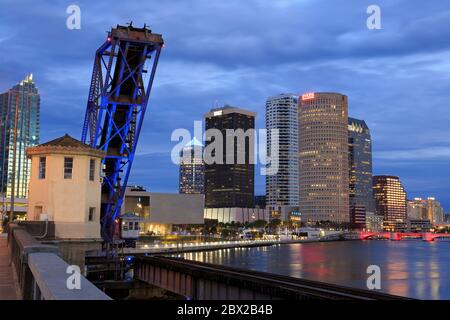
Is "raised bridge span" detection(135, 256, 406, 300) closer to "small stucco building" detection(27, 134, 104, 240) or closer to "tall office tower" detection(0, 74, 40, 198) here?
"small stucco building" detection(27, 134, 104, 240)

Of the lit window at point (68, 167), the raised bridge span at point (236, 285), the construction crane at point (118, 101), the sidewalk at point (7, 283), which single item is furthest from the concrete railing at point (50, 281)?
the construction crane at point (118, 101)

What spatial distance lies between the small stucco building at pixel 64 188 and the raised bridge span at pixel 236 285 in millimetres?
6337

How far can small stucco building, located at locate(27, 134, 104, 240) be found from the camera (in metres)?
24.7

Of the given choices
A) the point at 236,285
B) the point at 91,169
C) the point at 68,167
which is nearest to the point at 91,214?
the point at 91,169

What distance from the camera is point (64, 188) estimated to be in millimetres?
24922

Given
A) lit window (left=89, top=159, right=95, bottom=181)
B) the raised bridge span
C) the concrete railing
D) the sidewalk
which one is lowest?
the raised bridge span

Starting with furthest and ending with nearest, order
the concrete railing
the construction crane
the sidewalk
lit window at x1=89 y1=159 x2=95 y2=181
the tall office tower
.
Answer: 1. the tall office tower
2. the construction crane
3. lit window at x1=89 y1=159 x2=95 y2=181
4. the sidewalk
5. the concrete railing

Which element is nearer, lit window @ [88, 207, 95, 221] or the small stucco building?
the small stucco building

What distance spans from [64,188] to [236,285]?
30.1 ft

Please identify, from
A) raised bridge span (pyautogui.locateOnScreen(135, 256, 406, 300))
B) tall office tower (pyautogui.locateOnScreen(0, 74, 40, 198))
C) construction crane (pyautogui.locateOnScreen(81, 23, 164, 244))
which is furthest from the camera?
tall office tower (pyautogui.locateOnScreen(0, 74, 40, 198))

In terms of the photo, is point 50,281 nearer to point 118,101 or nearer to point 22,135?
point 118,101

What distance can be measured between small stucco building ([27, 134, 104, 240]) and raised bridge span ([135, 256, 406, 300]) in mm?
6337

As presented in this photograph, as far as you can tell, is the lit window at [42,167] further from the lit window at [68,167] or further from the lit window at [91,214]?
the lit window at [91,214]

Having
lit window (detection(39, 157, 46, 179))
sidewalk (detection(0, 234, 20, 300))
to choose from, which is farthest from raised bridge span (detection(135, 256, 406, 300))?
sidewalk (detection(0, 234, 20, 300))
